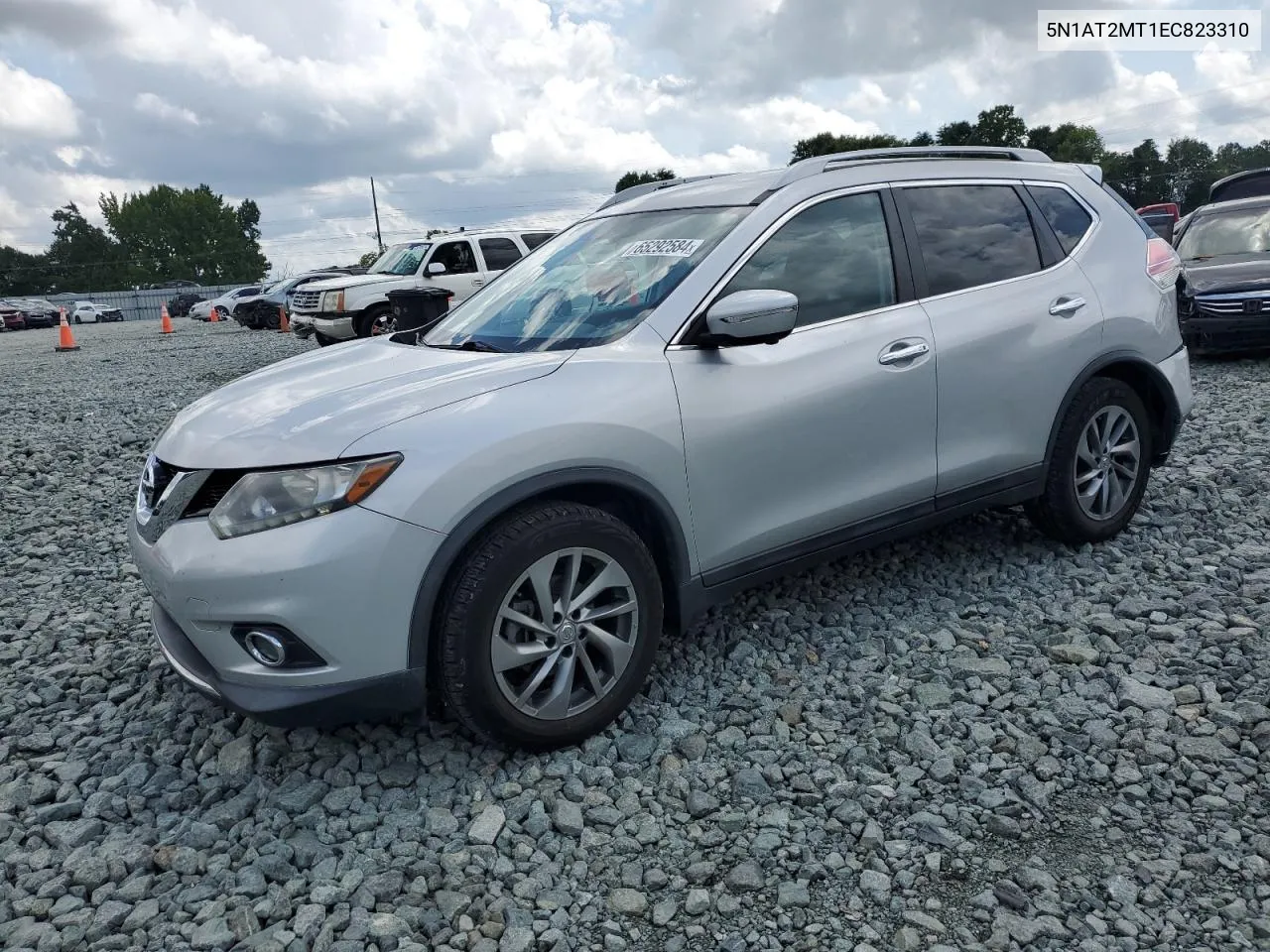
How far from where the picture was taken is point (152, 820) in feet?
9.83

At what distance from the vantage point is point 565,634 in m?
3.06

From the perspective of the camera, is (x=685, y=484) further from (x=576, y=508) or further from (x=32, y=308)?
(x=32, y=308)

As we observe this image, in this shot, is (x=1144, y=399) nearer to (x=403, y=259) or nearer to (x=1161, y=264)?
(x=1161, y=264)

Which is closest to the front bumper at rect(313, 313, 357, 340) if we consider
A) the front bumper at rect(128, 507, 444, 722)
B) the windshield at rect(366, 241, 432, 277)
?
the windshield at rect(366, 241, 432, 277)

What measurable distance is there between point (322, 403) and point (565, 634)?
1038 mm

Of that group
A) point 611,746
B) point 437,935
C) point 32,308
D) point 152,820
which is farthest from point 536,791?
point 32,308

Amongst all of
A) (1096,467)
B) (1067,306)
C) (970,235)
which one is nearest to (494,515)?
(970,235)

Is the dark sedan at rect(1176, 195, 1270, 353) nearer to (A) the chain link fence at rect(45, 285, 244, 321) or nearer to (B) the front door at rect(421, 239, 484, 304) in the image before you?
(B) the front door at rect(421, 239, 484, 304)

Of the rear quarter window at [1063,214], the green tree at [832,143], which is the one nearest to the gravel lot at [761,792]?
the rear quarter window at [1063,214]

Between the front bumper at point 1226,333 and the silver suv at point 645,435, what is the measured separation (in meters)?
5.85

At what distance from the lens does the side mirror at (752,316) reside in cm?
317

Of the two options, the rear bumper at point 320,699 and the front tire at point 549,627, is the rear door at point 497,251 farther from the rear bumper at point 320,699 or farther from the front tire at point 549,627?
the rear bumper at point 320,699

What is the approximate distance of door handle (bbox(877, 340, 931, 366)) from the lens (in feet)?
12.2

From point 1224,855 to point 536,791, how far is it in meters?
1.88
